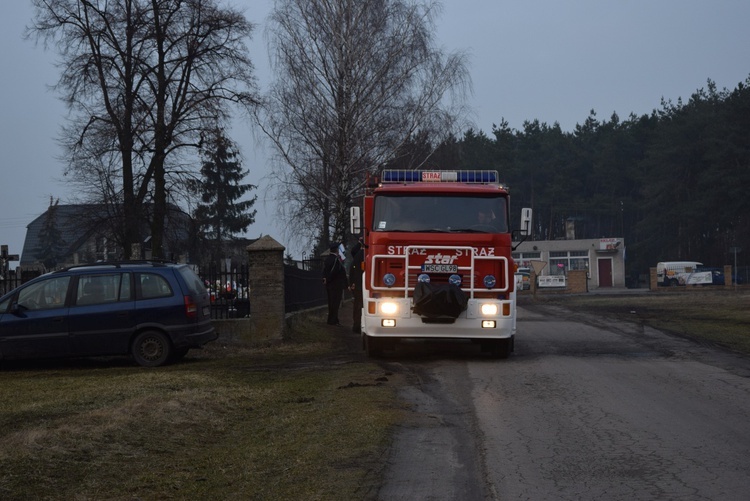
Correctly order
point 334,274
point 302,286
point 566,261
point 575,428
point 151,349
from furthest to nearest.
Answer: point 566,261 → point 302,286 → point 334,274 → point 151,349 → point 575,428

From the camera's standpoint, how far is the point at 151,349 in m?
16.0

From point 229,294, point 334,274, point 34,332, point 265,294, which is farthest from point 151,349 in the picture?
point 334,274

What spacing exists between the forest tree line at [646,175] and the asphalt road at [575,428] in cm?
5159

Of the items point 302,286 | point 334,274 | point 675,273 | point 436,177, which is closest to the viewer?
point 436,177

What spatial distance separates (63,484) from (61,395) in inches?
205

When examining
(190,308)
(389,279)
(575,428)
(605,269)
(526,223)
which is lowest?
(575,428)

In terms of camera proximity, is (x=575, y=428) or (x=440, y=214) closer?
(x=575, y=428)

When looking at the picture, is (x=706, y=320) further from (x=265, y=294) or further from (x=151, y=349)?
(x=151, y=349)

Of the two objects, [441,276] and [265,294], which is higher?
[441,276]

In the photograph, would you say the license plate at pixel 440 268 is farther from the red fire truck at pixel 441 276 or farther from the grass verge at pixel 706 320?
the grass verge at pixel 706 320

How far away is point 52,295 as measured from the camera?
1595 cm

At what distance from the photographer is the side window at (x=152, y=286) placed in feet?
52.5

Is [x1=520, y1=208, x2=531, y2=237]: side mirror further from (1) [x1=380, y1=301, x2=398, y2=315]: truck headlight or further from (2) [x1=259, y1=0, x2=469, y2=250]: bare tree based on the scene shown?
(2) [x1=259, y1=0, x2=469, y2=250]: bare tree

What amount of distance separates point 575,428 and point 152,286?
29.9ft
